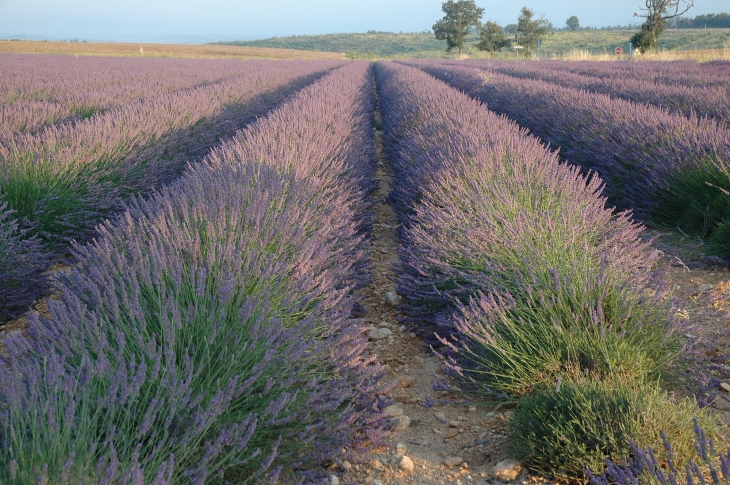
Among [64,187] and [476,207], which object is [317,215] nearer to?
[476,207]

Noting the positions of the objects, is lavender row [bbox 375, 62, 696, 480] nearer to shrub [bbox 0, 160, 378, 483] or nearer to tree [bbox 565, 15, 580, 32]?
shrub [bbox 0, 160, 378, 483]

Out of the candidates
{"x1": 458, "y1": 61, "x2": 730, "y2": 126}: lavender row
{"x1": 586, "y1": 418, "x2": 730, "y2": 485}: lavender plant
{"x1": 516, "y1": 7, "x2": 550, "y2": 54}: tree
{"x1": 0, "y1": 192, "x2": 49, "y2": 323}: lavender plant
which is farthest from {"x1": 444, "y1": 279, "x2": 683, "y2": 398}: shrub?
{"x1": 516, "y1": 7, "x2": 550, "y2": 54}: tree

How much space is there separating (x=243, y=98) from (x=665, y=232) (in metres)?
8.06

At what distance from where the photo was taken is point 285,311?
2.21 meters

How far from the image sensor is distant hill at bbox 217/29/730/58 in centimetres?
5759

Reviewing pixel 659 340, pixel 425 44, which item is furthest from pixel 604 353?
pixel 425 44

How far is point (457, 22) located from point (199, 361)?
53.6 m

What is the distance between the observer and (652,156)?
4883mm

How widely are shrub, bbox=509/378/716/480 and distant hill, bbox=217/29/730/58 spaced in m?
53.4

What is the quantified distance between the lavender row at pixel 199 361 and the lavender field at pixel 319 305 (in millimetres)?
11

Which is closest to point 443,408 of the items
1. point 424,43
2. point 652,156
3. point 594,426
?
point 594,426

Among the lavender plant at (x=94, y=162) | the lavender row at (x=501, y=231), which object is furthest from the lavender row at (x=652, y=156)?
the lavender plant at (x=94, y=162)

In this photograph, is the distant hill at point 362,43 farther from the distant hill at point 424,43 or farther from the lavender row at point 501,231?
the lavender row at point 501,231

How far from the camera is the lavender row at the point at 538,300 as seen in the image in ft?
6.18
